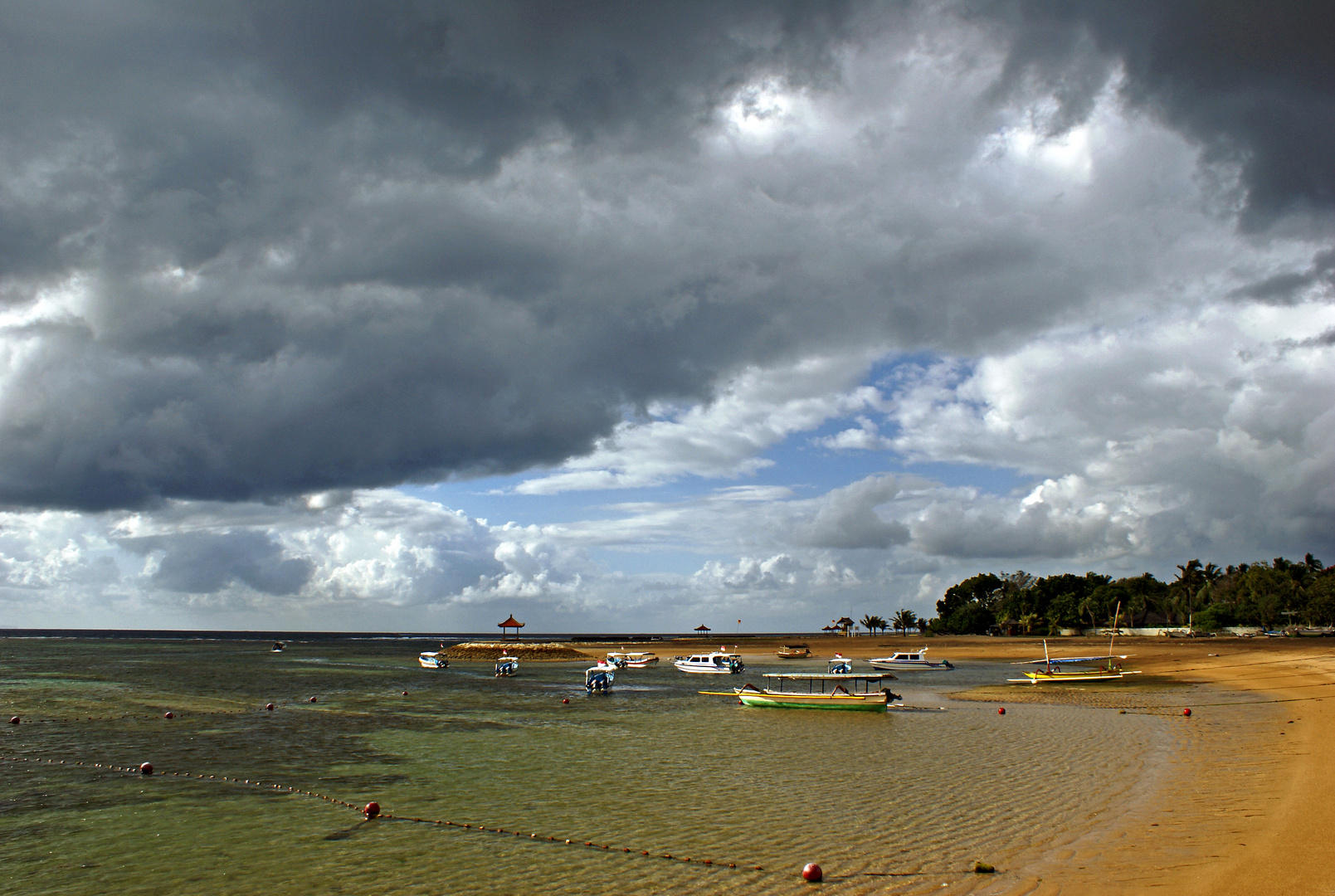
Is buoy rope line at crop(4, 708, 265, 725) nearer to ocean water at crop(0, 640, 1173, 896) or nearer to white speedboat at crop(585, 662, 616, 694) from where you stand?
ocean water at crop(0, 640, 1173, 896)

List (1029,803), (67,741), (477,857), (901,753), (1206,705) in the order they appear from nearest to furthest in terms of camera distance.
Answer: (477,857) → (1029,803) → (901,753) → (67,741) → (1206,705)

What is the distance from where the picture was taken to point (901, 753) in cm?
3027

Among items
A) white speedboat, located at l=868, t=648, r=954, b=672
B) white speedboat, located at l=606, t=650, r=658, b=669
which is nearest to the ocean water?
white speedboat, located at l=868, t=648, r=954, b=672

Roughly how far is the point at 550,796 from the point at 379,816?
4934 millimetres

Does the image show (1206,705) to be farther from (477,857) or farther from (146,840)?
(146,840)

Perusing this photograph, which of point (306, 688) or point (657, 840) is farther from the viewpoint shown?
point (306, 688)

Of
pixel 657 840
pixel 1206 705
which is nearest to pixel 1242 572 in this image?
pixel 1206 705

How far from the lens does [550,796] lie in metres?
23.4

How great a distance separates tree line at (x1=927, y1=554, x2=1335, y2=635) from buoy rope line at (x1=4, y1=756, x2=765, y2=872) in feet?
484

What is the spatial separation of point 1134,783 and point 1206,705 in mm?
25563

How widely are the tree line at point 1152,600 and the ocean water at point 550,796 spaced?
12056 cm

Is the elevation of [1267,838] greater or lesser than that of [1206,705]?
greater

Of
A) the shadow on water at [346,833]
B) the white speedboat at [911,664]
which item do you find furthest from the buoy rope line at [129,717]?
the white speedboat at [911,664]

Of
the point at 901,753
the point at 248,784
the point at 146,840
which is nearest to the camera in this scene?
the point at 146,840
